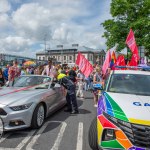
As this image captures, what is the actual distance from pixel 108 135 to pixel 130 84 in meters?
1.92

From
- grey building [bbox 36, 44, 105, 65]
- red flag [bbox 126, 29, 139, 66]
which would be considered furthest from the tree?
grey building [bbox 36, 44, 105, 65]

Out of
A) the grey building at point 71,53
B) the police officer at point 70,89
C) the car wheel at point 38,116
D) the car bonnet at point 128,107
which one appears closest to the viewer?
the car bonnet at point 128,107

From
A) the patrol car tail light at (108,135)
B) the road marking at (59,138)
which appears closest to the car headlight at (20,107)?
the road marking at (59,138)

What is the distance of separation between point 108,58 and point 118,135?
287 inches

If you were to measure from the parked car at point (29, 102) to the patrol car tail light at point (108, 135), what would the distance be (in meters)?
2.41

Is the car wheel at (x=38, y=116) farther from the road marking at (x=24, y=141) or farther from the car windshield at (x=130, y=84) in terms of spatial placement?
the car windshield at (x=130, y=84)

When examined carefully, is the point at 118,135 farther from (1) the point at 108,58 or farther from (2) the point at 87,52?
(2) the point at 87,52

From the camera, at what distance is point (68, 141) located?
18.8 ft

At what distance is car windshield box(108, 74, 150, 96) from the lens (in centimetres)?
561

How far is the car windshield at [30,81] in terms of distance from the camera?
26.9ft

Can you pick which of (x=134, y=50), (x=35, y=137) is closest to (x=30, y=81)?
(x=35, y=137)

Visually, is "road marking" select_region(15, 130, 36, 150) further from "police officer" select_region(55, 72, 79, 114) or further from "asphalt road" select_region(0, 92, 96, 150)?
"police officer" select_region(55, 72, 79, 114)

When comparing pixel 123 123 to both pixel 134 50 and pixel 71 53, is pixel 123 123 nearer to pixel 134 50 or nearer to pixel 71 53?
pixel 134 50

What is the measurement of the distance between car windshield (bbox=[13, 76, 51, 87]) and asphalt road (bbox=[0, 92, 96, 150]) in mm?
1242
